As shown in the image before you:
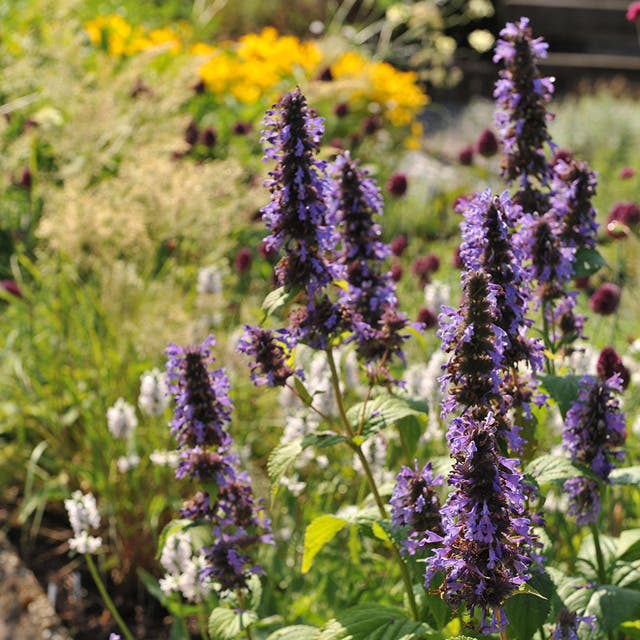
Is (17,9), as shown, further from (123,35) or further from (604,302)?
(604,302)

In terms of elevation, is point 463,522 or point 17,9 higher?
point 17,9

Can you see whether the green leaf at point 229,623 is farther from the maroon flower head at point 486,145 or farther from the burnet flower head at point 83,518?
the maroon flower head at point 486,145

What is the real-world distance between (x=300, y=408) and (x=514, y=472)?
1.96 meters

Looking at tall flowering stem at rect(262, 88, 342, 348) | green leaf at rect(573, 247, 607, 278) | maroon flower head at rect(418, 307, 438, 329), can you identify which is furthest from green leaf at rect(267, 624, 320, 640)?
maroon flower head at rect(418, 307, 438, 329)

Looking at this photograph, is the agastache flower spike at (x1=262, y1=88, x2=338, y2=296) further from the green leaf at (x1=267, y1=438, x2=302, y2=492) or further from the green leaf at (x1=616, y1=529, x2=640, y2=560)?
the green leaf at (x1=616, y1=529, x2=640, y2=560)

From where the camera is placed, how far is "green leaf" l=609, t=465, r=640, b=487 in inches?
94.0

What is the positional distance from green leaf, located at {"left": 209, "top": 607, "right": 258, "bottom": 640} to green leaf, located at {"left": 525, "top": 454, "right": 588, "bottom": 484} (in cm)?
81

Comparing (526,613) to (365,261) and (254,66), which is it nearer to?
(365,261)

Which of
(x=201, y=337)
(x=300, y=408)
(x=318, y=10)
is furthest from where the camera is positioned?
(x=318, y=10)

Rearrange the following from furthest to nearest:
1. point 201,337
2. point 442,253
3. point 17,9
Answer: point 17,9
point 442,253
point 201,337

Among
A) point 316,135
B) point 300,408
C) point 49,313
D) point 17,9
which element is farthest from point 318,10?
point 316,135

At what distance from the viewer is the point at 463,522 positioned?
1739mm

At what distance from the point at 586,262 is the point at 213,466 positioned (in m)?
1.11

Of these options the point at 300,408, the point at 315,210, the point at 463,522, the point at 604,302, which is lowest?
the point at 300,408
